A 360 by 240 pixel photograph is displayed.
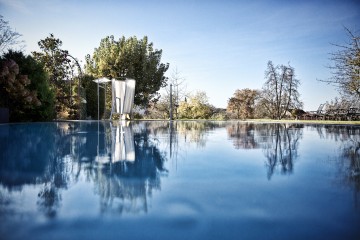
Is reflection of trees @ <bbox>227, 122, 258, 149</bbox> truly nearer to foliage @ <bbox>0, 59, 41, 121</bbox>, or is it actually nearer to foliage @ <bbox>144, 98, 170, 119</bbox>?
foliage @ <bbox>0, 59, 41, 121</bbox>

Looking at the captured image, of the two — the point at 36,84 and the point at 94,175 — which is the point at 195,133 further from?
the point at 36,84

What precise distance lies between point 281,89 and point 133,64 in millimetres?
11774

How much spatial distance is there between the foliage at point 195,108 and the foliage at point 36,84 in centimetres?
1070

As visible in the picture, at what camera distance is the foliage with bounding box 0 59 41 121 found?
8.41 meters

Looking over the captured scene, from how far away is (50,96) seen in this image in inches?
429

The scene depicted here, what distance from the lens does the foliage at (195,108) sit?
19.8 metres

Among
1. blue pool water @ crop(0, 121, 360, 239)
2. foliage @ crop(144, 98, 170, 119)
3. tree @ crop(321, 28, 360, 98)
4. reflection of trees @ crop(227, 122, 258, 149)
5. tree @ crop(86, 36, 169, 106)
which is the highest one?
tree @ crop(86, 36, 169, 106)

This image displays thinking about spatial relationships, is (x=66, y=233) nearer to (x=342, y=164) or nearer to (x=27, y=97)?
(x=342, y=164)

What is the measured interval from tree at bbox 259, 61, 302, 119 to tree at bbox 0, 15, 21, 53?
17008 mm

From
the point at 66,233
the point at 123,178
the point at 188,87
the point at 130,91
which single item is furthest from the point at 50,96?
the point at 188,87

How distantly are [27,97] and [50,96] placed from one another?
1908mm

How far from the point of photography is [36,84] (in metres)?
10.4

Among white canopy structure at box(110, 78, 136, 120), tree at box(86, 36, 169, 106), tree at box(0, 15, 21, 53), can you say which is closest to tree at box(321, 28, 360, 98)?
white canopy structure at box(110, 78, 136, 120)

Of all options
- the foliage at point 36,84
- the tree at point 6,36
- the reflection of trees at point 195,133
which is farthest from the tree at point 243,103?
the tree at point 6,36
